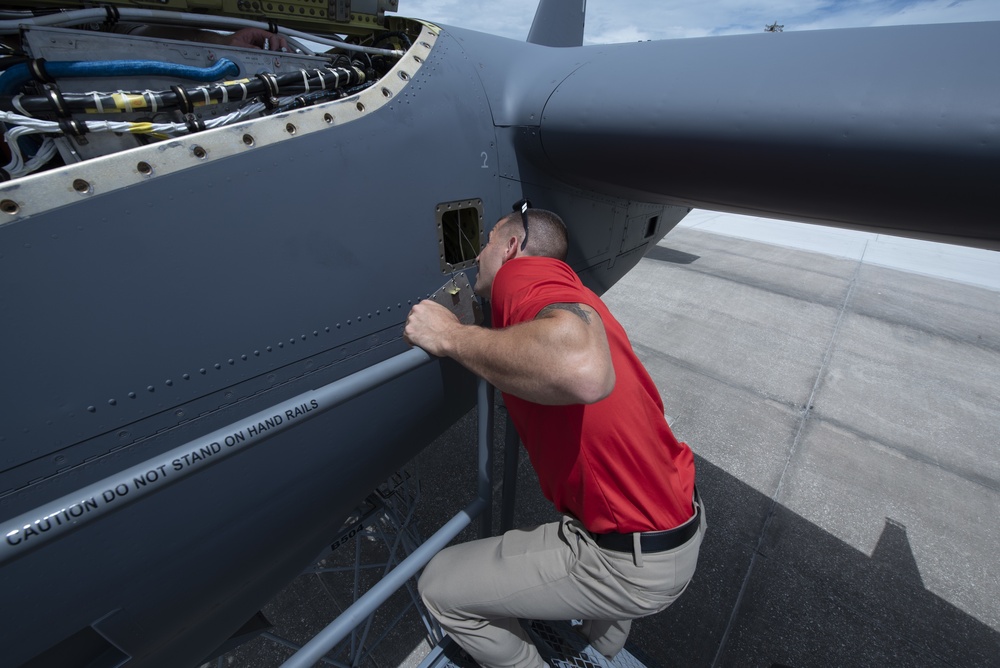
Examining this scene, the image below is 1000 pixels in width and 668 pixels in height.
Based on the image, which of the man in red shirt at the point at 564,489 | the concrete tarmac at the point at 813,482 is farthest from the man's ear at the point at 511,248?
the concrete tarmac at the point at 813,482

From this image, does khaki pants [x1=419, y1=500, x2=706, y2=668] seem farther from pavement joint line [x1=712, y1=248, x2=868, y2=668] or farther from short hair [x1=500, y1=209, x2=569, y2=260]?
pavement joint line [x1=712, y1=248, x2=868, y2=668]

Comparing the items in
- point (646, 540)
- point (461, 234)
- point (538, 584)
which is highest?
point (461, 234)

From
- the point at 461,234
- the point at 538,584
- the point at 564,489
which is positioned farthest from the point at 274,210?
the point at 538,584

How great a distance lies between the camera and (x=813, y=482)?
457 centimetres

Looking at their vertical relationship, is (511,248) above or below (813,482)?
above

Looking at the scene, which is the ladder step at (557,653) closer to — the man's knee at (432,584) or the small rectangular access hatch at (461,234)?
the man's knee at (432,584)

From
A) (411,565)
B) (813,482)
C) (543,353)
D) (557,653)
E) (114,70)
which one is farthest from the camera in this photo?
(813,482)

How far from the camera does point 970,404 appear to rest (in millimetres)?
6156

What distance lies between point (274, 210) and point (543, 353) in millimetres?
1130

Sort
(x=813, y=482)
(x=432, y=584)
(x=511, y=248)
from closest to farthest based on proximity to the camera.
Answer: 1. (x=432, y=584)
2. (x=511, y=248)
3. (x=813, y=482)

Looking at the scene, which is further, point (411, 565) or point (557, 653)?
point (557, 653)

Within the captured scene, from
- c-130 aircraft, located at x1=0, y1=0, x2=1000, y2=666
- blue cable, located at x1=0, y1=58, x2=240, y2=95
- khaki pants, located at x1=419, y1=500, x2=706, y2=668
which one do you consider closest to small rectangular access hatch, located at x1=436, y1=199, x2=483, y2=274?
c-130 aircraft, located at x1=0, y1=0, x2=1000, y2=666

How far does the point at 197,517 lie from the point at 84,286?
88 cm

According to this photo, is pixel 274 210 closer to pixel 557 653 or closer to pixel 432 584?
pixel 432 584
